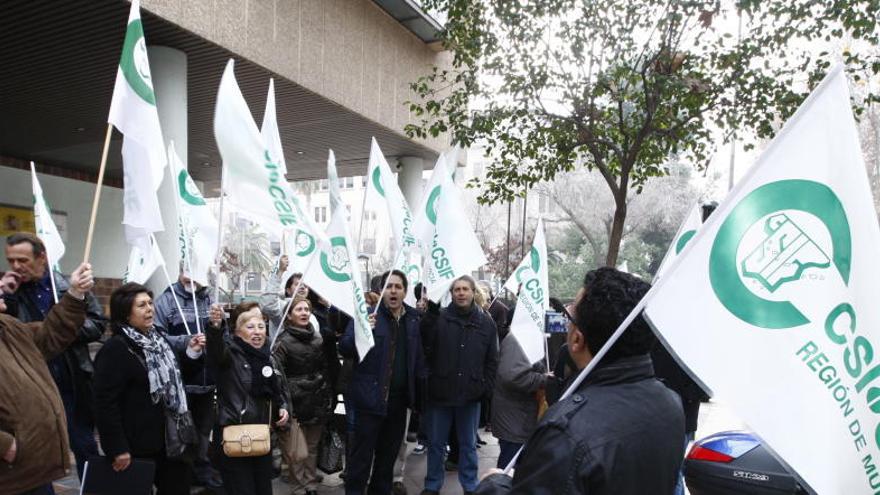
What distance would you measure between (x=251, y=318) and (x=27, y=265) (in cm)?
146

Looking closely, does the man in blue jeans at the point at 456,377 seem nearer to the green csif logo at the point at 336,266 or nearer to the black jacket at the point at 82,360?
the green csif logo at the point at 336,266

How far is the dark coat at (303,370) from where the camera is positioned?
17.9 feet

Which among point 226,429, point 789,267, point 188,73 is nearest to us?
point 789,267

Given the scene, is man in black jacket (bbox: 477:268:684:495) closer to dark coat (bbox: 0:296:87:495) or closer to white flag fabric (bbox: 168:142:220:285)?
dark coat (bbox: 0:296:87:495)

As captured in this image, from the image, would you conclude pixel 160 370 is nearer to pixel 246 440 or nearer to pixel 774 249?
pixel 246 440

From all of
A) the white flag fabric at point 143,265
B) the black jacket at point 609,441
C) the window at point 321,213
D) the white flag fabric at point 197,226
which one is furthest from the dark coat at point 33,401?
the window at point 321,213

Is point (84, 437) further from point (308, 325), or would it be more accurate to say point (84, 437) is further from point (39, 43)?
point (39, 43)

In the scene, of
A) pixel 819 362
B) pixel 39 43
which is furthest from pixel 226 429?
pixel 39 43

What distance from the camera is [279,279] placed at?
7.73 m

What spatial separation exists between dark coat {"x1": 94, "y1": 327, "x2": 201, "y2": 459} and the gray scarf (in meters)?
0.03

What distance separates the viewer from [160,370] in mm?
3930

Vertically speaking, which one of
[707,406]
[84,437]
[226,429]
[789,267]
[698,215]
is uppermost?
[698,215]

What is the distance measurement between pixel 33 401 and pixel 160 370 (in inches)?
37.4

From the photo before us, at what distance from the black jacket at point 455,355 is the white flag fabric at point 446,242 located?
295 millimetres
